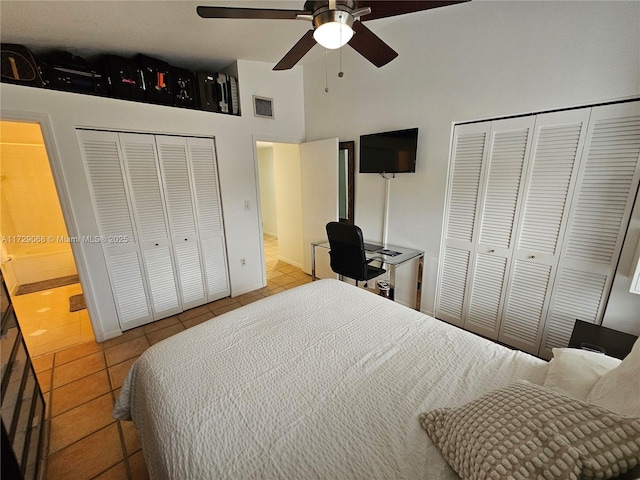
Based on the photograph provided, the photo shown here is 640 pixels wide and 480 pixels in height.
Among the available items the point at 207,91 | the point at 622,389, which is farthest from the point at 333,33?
the point at 207,91

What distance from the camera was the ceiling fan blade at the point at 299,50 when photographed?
1.47 m

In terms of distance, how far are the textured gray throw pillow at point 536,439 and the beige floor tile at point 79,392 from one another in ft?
7.31

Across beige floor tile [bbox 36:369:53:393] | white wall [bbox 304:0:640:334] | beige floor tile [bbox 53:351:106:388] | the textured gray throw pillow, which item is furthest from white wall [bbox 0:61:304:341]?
the textured gray throw pillow

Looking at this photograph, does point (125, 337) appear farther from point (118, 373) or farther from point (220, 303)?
point (220, 303)

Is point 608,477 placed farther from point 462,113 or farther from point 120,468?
point 462,113

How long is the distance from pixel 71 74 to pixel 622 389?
370 cm

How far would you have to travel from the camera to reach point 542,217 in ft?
6.28

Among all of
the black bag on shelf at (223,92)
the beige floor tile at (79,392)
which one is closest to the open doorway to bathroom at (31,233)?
the beige floor tile at (79,392)

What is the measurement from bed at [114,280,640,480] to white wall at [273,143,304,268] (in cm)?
266

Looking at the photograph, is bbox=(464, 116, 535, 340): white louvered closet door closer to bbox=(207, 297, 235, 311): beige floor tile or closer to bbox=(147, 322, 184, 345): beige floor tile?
bbox=(207, 297, 235, 311): beige floor tile

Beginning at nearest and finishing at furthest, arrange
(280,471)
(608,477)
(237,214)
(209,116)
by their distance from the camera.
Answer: (608,477)
(280,471)
(209,116)
(237,214)

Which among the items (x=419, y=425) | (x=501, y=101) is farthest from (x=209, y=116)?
(x=419, y=425)

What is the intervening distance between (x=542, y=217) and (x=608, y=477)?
6.03ft

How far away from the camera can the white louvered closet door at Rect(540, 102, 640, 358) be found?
1.58m
